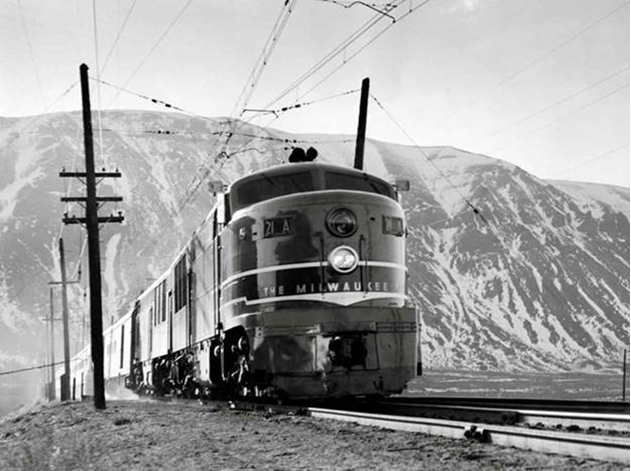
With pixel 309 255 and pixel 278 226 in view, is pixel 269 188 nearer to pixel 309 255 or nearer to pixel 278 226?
pixel 278 226

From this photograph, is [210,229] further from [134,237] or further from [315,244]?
[134,237]

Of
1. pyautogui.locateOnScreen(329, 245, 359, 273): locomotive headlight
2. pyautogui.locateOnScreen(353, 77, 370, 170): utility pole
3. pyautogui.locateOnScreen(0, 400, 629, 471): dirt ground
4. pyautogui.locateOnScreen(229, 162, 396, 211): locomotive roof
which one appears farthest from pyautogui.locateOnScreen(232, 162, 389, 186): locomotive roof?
pyautogui.locateOnScreen(353, 77, 370, 170): utility pole

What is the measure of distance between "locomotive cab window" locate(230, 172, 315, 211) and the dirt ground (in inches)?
150

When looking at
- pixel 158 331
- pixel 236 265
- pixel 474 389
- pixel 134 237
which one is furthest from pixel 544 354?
pixel 236 265

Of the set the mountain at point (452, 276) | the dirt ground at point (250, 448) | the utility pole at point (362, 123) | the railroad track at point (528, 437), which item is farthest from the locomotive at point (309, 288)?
the mountain at point (452, 276)

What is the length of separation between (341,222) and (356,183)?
135 centimetres

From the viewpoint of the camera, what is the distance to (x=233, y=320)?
1420 cm

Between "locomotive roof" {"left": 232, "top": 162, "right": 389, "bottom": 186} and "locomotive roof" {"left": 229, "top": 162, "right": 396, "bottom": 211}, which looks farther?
"locomotive roof" {"left": 232, "top": 162, "right": 389, "bottom": 186}

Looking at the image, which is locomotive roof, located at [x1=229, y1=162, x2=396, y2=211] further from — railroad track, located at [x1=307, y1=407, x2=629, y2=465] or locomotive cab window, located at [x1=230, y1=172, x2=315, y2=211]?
railroad track, located at [x1=307, y1=407, x2=629, y2=465]

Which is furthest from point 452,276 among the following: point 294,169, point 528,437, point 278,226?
point 528,437

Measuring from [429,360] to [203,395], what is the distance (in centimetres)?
12379

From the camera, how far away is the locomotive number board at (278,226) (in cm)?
1374

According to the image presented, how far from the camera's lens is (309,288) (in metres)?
13.4

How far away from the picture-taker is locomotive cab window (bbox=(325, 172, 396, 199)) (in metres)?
14.5
